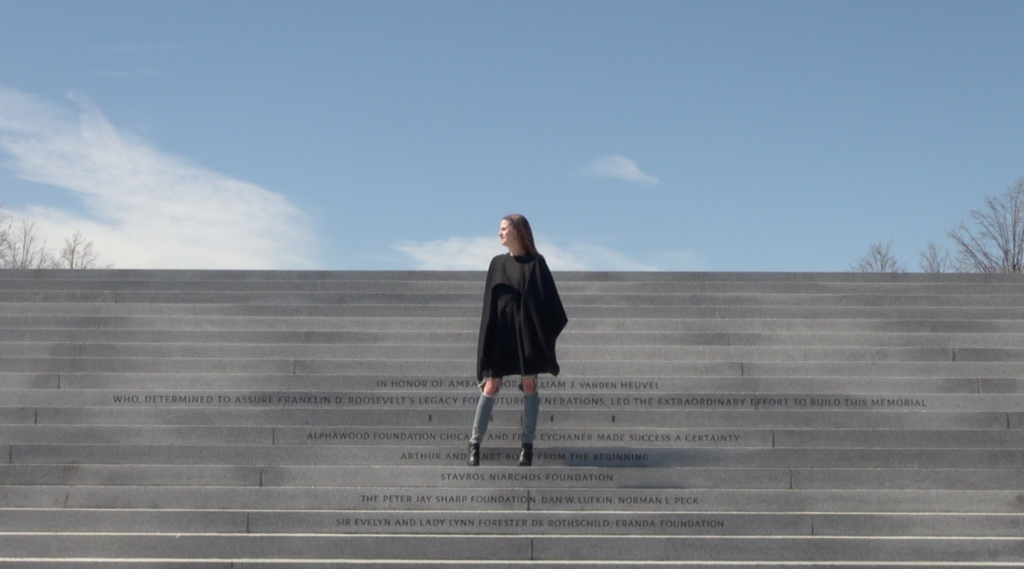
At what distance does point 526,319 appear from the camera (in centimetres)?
673

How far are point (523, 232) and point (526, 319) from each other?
0.57 meters

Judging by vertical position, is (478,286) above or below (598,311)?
above

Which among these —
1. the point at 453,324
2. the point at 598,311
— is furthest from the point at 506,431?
the point at 598,311

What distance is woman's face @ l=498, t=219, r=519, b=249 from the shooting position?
688 cm

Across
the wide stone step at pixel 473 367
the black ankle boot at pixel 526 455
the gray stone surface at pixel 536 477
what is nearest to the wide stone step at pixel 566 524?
the gray stone surface at pixel 536 477

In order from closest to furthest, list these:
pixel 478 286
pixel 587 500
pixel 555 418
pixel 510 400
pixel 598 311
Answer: pixel 587 500
pixel 555 418
pixel 510 400
pixel 598 311
pixel 478 286

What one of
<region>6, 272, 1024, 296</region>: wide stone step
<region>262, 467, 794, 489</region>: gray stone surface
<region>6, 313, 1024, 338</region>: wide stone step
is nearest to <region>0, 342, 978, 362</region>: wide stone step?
<region>6, 313, 1024, 338</region>: wide stone step

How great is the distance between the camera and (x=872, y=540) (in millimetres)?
6289

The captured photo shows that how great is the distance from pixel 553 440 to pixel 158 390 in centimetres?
310

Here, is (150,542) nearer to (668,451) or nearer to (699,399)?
(668,451)

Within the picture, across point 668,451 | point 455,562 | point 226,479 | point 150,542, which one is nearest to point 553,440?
point 668,451

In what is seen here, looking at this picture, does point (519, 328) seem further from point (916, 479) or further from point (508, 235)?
point (916, 479)

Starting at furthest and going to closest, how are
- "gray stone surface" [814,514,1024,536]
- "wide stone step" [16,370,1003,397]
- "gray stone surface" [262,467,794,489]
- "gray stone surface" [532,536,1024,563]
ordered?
"wide stone step" [16,370,1003,397]
"gray stone surface" [262,467,794,489]
"gray stone surface" [814,514,1024,536]
"gray stone surface" [532,536,1024,563]

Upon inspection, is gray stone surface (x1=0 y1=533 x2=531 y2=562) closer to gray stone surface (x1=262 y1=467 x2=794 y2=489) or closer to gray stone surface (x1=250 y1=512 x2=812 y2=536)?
gray stone surface (x1=250 y1=512 x2=812 y2=536)
